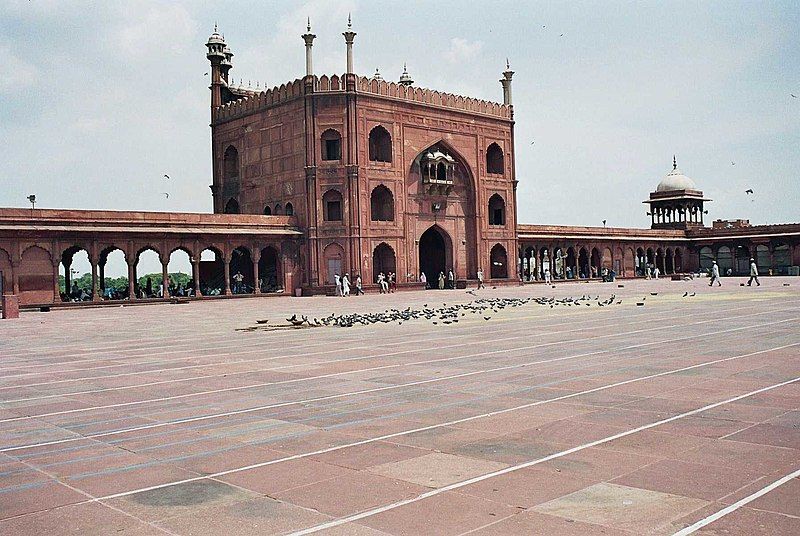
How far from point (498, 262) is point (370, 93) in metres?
13.3

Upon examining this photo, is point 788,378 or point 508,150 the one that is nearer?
point 788,378

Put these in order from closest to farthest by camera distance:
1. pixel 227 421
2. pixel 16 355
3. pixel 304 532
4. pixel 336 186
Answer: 1. pixel 304 532
2. pixel 227 421
3. pixel 16 355
4. pixel 336 186

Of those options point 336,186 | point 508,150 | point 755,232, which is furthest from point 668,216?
point 336,186

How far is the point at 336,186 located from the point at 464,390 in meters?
32.6

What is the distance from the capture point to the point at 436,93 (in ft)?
146

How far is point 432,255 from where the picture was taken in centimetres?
4772

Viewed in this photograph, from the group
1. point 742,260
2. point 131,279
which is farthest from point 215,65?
point 742,260

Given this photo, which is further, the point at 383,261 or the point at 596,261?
the point at 596,261

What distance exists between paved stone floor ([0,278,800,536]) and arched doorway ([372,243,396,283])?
29.4 m

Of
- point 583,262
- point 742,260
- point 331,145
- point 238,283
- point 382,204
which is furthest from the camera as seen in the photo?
point 742,260

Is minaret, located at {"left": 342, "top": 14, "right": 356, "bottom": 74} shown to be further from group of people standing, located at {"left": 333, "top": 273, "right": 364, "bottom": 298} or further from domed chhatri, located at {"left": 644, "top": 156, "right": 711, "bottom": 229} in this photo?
domed chhatri, located at {"left": 644, "top": 156, "right": 711, "bottom": 229}

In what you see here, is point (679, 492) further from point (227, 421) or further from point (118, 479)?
point (227, 421)

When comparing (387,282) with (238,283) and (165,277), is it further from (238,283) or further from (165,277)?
(165,277)

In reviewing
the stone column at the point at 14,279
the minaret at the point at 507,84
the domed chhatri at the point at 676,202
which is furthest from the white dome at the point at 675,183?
the stone column at the point at 14,279
